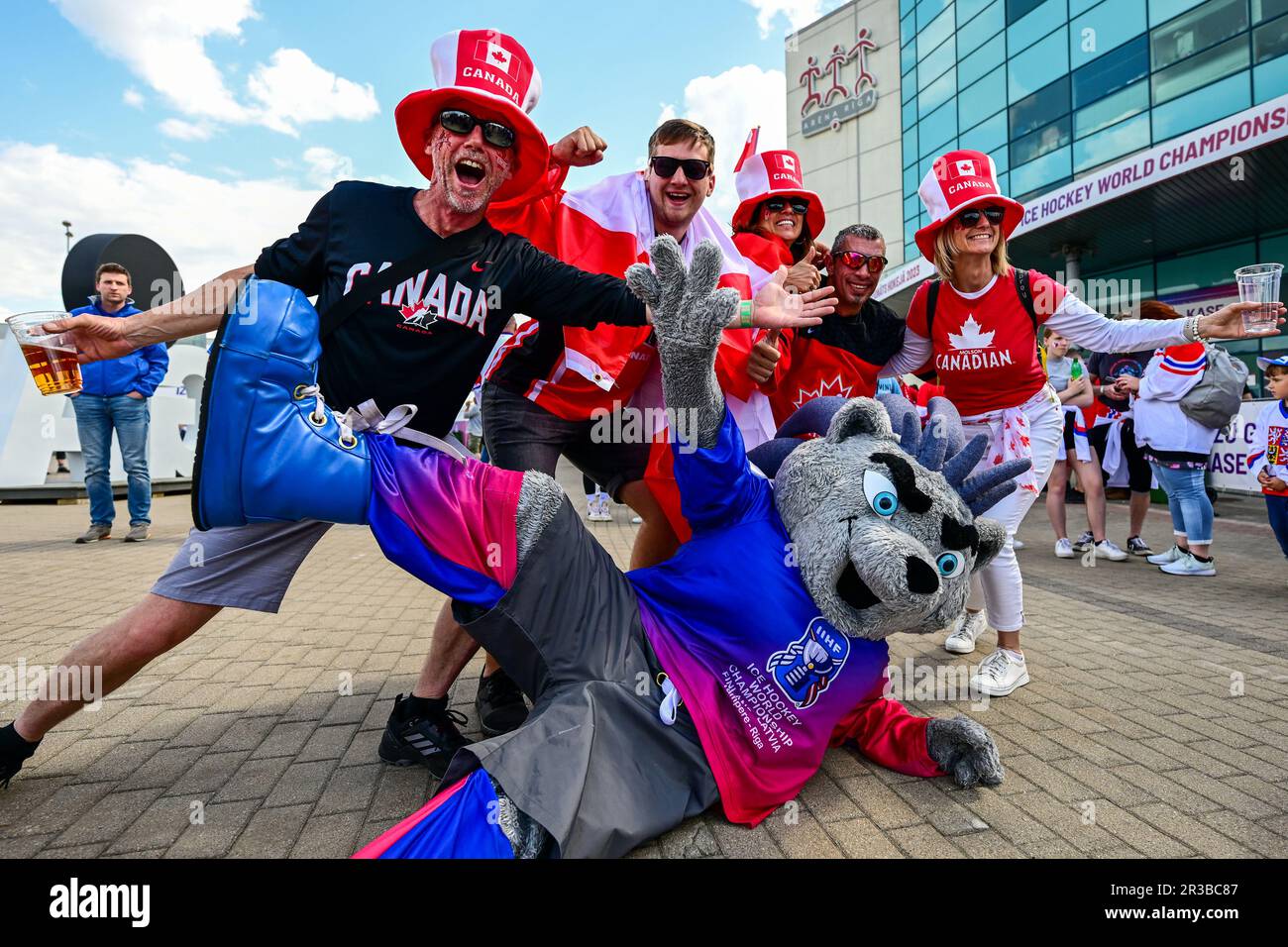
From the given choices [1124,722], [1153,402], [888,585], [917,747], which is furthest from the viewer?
[1153,402]

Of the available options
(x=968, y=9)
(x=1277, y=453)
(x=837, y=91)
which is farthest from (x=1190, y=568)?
(x=837, y=91)

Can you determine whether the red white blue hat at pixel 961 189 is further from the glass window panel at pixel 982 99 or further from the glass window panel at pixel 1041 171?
the glass window panel at pixel 982 99

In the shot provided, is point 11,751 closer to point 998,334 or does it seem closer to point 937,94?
point 998,334

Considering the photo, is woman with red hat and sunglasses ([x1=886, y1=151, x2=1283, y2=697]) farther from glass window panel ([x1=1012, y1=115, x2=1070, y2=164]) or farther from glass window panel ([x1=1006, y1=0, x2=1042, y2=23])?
glass window panel ([x1=1006, y1=0, x2=1042, y2=23])

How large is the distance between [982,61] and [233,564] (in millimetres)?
24216

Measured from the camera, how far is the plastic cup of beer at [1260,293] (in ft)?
9.89

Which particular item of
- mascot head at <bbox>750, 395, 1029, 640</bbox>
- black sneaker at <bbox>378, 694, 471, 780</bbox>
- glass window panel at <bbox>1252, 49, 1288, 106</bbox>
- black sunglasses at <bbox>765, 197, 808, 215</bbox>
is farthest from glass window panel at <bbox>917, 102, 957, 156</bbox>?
black sneaker at <bbox>378, 694, 471, 780</bbox>

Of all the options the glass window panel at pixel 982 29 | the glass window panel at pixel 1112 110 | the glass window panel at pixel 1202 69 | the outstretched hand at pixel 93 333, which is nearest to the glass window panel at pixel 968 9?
the glass window panel at pixel 982 29

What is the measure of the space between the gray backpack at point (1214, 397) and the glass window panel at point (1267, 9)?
11.0 meters

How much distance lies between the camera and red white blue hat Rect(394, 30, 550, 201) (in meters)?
2.41

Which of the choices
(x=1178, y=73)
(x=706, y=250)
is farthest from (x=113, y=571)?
(x=1178, y=73)
